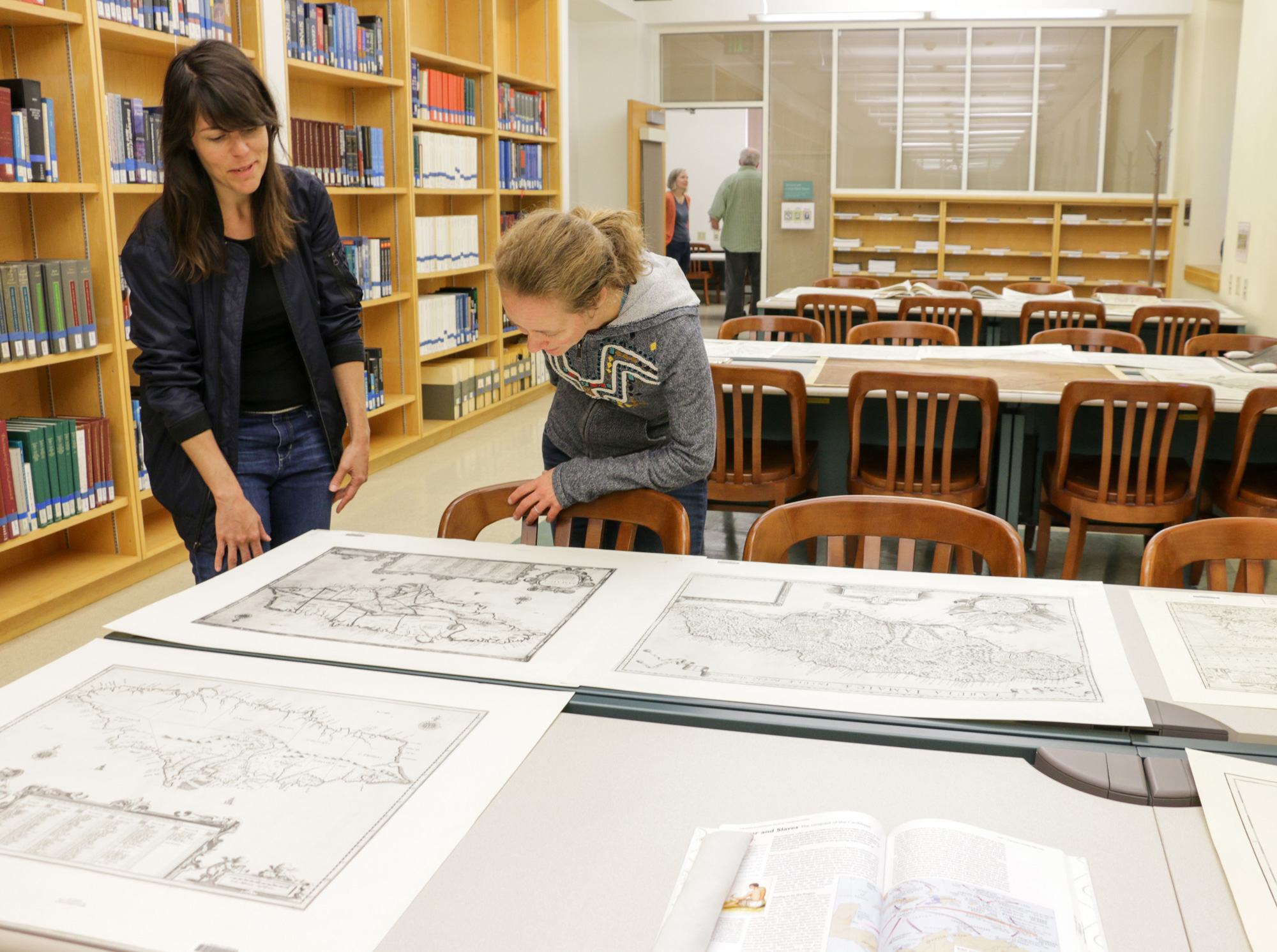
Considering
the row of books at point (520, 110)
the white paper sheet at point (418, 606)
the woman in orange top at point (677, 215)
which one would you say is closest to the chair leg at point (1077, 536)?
the white paper sheet at point (418, 606)

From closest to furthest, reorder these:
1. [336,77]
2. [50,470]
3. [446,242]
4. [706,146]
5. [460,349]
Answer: [50,470]
[336,77]
[446,242]
[460,349]
[706,146]

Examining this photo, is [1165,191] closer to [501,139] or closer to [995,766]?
[501,139]

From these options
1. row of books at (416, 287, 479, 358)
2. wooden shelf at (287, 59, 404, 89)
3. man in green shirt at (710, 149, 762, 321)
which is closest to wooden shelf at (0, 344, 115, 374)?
wooden shelf at (287, 59, 404, 89)

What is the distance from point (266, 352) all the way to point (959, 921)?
1665 mm

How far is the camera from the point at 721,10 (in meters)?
9.42

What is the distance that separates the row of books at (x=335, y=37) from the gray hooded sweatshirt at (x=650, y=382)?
133 inches

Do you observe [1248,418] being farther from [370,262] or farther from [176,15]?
[370,262]

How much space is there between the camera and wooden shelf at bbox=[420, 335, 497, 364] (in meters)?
5.87

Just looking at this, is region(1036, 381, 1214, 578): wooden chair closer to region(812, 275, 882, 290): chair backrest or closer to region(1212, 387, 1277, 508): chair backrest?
region(1212, 387, 1277, 508): chair backrest

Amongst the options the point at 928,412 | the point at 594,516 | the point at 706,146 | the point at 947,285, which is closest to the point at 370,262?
the point at 928,412

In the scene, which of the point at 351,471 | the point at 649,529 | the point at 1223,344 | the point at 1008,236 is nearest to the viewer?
the point at 649,529

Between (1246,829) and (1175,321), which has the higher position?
(1175,321)

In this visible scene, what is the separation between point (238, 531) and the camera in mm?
1939

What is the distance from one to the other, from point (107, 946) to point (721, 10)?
9.80 metres
